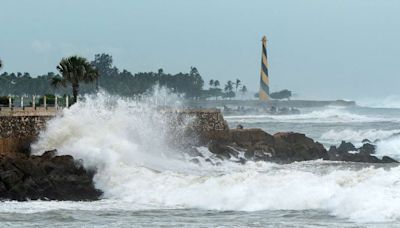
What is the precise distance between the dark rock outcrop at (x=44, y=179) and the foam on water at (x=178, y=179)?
0.64m

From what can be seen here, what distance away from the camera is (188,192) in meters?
22.6

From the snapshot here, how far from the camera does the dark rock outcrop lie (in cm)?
2275

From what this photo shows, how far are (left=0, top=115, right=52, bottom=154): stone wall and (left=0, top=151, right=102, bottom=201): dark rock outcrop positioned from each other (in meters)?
2.63

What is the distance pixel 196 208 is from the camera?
2136 cm

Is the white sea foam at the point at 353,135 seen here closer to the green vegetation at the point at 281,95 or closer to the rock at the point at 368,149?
the rock at the point at 368,149

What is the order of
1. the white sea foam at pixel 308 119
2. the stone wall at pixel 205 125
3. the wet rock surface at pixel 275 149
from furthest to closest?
the white sea foam at pixel 308 119
the stone wall at pixel 205 125
the wet rock surface at pixel 275 149

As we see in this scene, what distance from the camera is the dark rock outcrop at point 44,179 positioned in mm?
22750

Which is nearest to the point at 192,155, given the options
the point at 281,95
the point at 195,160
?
the point at 195,160

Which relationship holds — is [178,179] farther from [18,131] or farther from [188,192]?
[18,131]

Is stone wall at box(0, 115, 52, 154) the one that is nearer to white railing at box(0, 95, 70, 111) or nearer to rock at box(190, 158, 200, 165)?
white railing at box(0, 95, 70, 111)

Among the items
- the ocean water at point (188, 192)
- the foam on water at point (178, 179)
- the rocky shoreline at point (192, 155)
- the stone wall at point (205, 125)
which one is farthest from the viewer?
the stone wall at point (205, 125)

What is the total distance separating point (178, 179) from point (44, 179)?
335 centimetres

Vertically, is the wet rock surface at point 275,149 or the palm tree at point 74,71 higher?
the palm tree at point 74,71

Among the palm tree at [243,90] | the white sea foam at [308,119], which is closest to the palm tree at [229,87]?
the palm tree at [243,90]
